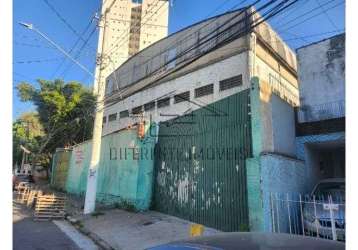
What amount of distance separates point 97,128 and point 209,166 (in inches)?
240

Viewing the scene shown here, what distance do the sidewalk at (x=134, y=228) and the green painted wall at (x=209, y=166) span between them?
0.54 m

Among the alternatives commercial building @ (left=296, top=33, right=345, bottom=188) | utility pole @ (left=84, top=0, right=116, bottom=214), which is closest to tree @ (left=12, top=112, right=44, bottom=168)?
utility pole @ (left=84, top=0, right=116, bottom=214)

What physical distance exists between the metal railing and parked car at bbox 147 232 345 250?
17.2ft

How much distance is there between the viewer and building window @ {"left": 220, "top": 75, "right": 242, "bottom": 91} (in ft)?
71.8

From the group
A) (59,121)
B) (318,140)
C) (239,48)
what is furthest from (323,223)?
(59,121)

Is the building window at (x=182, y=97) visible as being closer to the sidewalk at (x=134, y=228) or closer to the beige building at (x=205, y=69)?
the beige building at (x=205, y=69)

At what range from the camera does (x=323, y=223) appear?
7.76 metres

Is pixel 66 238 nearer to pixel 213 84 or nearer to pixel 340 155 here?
pixel 340 155

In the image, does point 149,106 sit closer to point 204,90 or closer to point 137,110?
point 137,110

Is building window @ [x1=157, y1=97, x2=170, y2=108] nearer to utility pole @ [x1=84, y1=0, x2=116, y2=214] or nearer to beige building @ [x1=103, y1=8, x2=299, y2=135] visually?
beige building @ [x1=103, y1=8, x2=299, y2=135]
